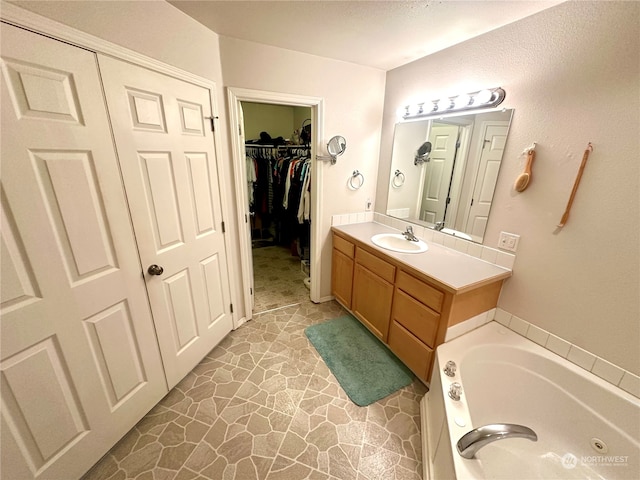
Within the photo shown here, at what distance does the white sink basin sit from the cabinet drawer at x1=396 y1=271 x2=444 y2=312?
365mm

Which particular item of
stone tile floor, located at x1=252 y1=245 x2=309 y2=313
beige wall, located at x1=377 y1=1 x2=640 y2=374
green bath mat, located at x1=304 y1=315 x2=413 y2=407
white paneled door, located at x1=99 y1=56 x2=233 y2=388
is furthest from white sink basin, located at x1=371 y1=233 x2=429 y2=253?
white paneled door, located at x1=99 y1=56 x2=233 y2=388

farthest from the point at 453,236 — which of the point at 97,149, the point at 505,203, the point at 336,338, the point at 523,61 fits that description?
the point at 97,149

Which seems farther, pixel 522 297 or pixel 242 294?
pixel 242 294

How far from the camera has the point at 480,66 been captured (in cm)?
169

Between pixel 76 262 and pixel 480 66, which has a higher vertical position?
pixel 480 66

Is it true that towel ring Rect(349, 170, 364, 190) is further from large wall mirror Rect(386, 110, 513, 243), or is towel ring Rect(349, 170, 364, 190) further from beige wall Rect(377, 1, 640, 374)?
beige wall Rect(377, 1, 640, 374)

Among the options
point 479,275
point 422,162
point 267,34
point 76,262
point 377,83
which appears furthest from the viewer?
point 377,83

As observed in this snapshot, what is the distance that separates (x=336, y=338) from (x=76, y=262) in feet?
6.11

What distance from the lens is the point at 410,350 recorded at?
184cm

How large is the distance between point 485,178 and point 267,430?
2171 mm

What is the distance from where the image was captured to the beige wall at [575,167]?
3.82 feet

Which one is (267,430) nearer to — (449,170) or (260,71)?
(449,170)

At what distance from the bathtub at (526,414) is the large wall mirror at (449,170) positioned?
79 cm

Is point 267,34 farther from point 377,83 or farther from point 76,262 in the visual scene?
point 76,262
